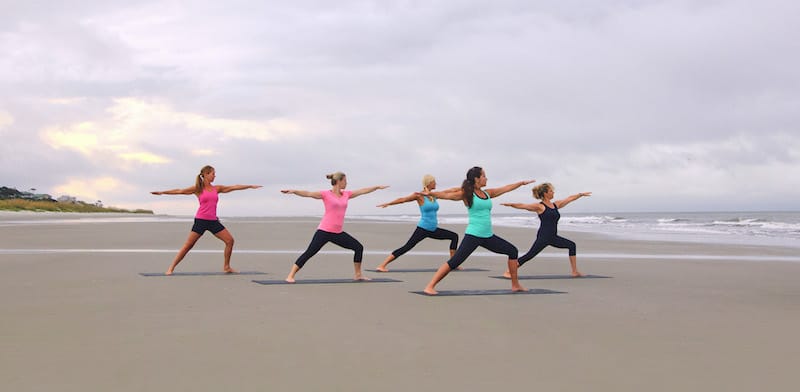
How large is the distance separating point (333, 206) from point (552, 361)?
636 centimetres

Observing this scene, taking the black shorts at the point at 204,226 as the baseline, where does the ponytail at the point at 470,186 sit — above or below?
above

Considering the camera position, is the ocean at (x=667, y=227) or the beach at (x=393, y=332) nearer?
the beach at (x=393, y=332)

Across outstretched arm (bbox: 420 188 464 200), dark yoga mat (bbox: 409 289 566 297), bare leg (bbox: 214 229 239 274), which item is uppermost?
outstretched arm (bbox: 420 188 464 200)

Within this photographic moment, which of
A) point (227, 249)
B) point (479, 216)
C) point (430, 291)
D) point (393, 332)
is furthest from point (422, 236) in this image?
point (393, 332)

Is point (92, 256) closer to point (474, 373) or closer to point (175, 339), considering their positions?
point (175, 339)

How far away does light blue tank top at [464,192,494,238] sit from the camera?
9992mm

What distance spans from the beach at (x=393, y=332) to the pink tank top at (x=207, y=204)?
3.82ft

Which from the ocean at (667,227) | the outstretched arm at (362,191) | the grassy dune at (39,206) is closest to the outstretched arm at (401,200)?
the outstretched arm at (362,191)

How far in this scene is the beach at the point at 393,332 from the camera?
16.8 feet

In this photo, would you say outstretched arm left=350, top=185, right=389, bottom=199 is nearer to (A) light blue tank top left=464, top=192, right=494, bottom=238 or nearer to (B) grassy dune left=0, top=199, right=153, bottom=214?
(A) light blue tank top left=464, top=192, right=494, bottom=238

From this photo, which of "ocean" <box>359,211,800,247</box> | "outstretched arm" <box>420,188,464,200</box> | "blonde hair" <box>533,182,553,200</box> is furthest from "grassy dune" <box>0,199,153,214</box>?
"outstretched arm" <box>420,188,464,200</box>

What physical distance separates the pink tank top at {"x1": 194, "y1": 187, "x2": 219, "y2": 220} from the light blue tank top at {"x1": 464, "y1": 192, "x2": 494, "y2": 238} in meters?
4.74

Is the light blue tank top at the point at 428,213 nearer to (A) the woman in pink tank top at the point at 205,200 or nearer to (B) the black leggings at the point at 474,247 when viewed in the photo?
(A) the woman in pink tank top at the point at 205,200

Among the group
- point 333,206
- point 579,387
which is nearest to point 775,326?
point 579,387
